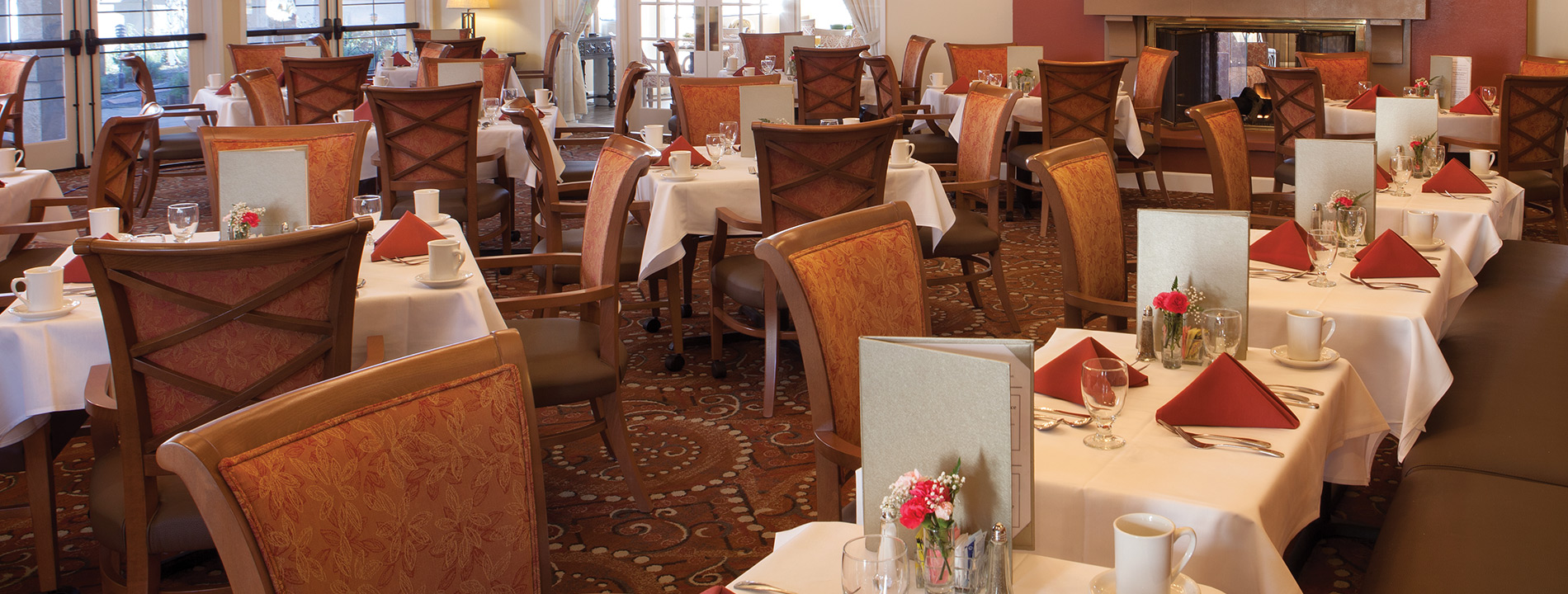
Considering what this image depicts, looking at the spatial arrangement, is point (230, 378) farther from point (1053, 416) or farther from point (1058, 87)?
point (1058, 87)

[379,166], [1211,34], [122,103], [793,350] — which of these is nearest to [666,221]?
[793,350]

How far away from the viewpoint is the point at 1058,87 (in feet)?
20.7

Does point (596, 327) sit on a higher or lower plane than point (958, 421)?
lower

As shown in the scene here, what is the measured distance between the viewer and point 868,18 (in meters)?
10.5

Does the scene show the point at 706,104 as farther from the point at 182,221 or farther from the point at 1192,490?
the point at 1192,490

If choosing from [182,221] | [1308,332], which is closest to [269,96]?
[182,221]

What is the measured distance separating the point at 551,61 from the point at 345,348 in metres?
→ 8.12

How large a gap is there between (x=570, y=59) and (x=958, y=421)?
10.8 m

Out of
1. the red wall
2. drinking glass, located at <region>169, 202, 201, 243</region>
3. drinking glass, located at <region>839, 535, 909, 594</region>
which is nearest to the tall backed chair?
drinking glass, located at <region>169, 202, 201, 243</region>

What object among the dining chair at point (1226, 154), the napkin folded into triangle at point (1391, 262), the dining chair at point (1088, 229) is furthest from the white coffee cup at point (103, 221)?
the dining chair at point (1226, 154)

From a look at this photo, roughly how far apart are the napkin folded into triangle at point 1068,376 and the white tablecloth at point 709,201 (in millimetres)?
2124

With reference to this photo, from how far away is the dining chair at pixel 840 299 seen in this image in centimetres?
211

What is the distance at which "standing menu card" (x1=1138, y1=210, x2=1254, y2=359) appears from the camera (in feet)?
6.98

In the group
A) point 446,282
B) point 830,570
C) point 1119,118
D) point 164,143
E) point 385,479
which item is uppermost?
point 1119,118
